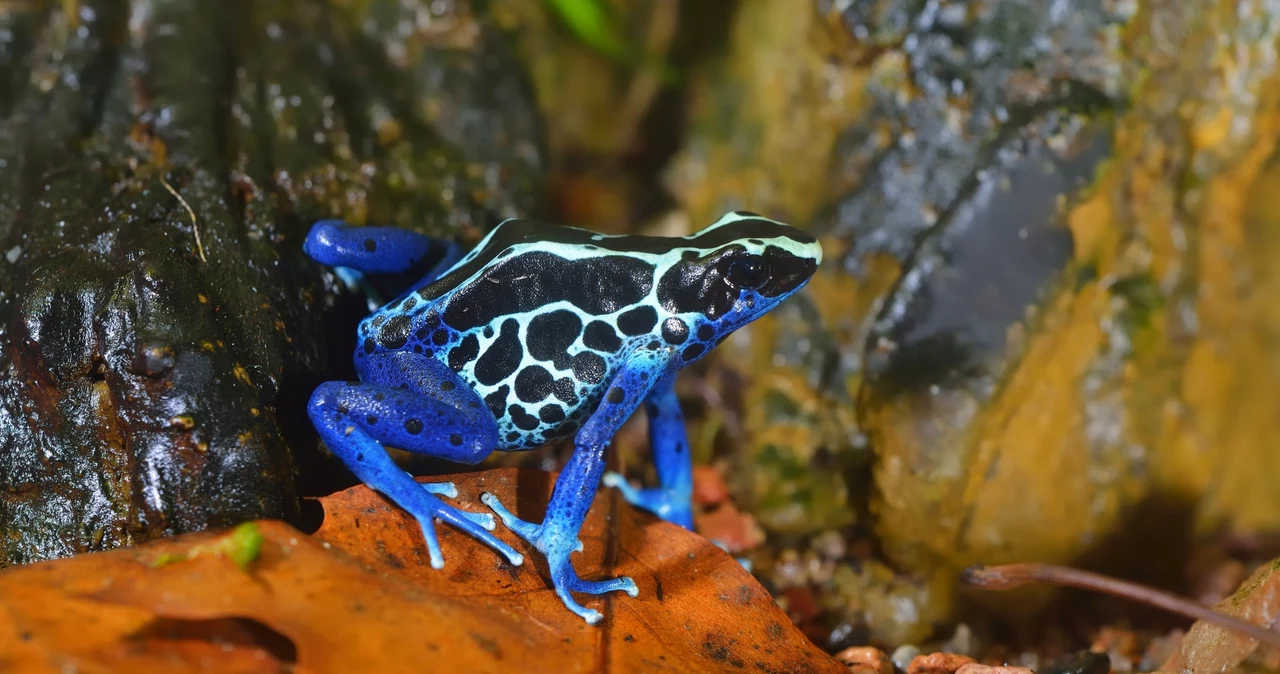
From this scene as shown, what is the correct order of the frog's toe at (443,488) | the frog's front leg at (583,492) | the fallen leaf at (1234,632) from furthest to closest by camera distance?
the frog's toe at (443,488) → the frog's front leg at (583,492) → the fallen leaf at (1234,632)

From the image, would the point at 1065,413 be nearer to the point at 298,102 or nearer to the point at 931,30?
the point at 931,30

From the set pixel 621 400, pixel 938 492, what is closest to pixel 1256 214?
pixel 938 492

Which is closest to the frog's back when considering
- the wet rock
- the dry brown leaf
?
the dry brown leaf

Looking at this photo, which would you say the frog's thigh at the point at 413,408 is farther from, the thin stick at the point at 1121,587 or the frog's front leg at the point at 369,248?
the thin stick at the point at 1121,587

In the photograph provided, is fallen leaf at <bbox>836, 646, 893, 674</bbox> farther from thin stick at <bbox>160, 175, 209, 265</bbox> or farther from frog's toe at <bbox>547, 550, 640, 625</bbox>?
thin stick at <bbox>160, 175, 209, 265</bbox>

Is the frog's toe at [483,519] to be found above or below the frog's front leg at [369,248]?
below

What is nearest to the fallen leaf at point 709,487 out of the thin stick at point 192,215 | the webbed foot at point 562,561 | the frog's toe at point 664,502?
the frog's toe at point 664,502

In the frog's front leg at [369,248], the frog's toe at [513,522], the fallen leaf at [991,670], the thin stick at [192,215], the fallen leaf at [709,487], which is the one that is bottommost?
the fallen leaf at [991,670]
